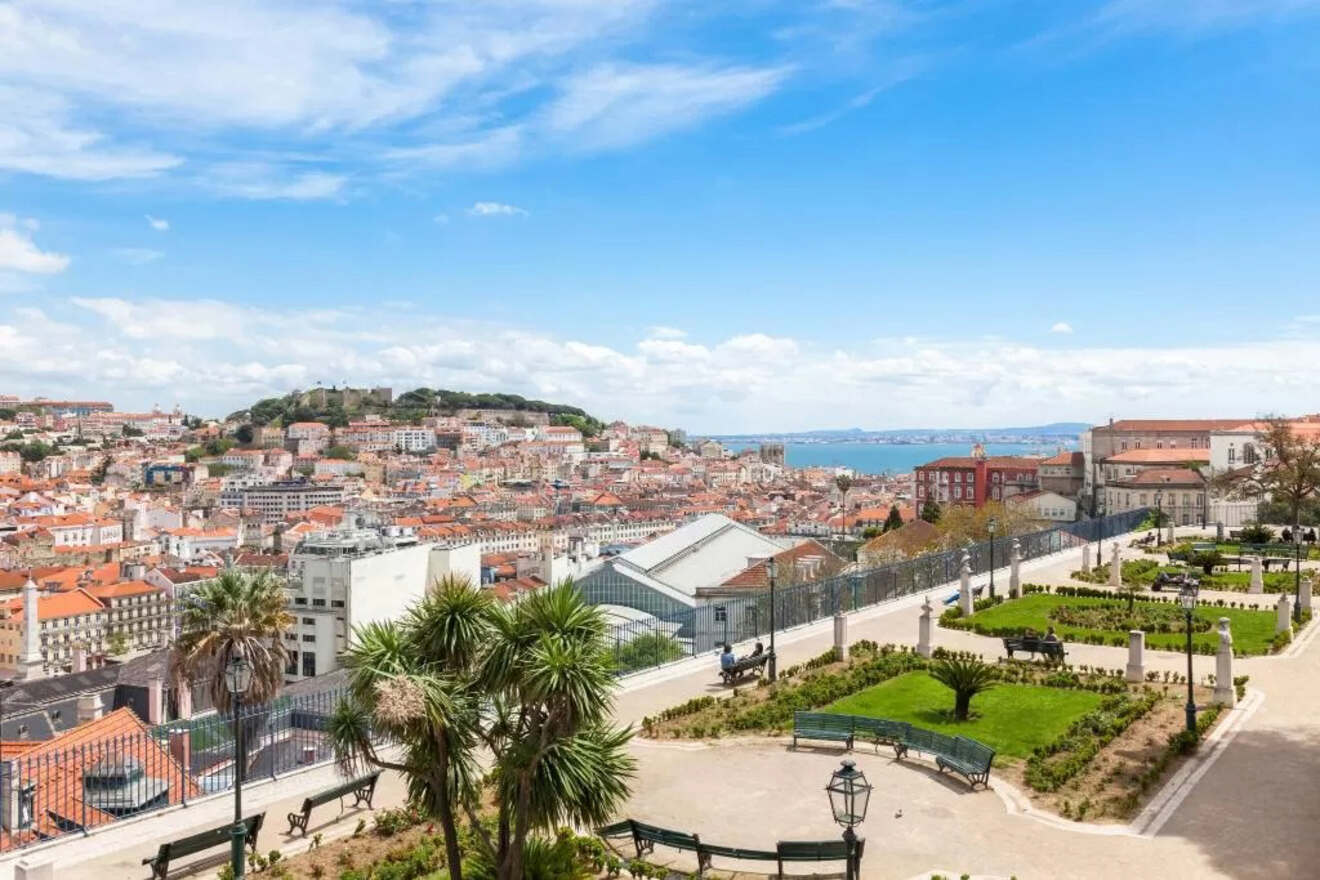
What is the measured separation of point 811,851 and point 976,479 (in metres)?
97.5

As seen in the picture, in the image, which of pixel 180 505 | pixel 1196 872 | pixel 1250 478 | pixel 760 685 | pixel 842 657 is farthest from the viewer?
pixel 180 505

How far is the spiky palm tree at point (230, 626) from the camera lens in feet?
75.3

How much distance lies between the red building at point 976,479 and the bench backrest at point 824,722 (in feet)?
285

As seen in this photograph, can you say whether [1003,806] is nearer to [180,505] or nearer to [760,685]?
[760,685]

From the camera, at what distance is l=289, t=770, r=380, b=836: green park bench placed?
40.7 feet

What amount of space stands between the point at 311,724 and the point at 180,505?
6627 inches

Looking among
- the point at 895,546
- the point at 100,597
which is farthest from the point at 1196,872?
the point at 100,597

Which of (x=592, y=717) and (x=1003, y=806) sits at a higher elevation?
(x=592, y=717)

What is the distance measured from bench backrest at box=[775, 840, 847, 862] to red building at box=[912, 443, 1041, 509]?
91.8 meters

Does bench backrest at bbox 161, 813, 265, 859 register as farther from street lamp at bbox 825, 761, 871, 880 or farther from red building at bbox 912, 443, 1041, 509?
red building at bbox 912, 443, 1041, 509

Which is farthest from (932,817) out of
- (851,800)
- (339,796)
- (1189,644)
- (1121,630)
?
(1121,630)

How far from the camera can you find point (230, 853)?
468 inches

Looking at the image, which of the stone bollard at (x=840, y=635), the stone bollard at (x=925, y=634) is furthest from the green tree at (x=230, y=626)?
the stone bollard at (x=925, y=634)

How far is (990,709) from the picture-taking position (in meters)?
18.3
